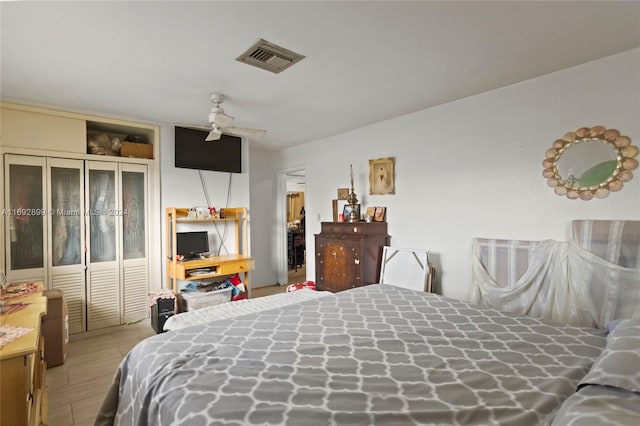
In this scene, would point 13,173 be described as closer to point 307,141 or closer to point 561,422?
point 307,141

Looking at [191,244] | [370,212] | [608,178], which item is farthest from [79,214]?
[608,178]

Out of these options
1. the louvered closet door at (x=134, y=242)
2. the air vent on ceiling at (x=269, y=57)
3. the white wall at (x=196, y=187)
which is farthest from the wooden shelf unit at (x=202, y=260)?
the air vent on ceiling at (x=269, y=57)

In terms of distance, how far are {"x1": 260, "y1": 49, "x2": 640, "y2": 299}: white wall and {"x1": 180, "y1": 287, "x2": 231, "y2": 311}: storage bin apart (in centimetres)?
217

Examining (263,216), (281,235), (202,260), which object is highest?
(263,216)

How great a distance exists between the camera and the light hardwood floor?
2118 millimetres

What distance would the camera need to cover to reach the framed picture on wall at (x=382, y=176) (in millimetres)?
3859

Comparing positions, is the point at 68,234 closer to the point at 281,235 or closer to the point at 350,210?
the point at 281,235

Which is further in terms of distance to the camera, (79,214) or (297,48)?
(79,214)

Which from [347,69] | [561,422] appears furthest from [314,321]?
[347,69]

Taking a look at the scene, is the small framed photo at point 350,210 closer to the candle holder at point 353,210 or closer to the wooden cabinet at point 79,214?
the candle holder at point 353,210

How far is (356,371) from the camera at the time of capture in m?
1.31

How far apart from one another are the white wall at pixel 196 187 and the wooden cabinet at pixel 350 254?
4.51 ft

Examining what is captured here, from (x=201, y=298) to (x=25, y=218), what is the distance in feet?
6.20

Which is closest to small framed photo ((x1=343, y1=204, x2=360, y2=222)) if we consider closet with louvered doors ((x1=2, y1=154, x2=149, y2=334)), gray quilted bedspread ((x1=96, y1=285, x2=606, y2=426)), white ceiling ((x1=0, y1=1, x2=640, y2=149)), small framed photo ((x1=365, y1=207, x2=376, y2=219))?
small framed photo ((x1=365, y1=207, x2=376, y2=219))
